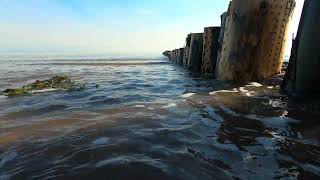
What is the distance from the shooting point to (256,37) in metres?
7.12

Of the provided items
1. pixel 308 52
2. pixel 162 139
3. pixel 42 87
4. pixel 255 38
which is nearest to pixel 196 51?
pixel 255 38

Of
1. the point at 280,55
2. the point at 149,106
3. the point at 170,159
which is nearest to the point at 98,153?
the point at 170,159

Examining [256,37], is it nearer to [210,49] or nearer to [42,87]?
[210,49]

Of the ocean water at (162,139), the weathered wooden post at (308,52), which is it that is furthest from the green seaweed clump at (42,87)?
the weathered wooden post at (308,52)

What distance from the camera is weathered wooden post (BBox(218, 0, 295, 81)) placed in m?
7.10

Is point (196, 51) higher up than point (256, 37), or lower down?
lower down

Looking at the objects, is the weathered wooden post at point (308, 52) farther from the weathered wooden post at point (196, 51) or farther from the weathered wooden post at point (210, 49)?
the weathered wooden post at point (196, 51)

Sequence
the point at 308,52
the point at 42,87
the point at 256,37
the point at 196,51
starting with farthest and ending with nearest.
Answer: the point at 196,51 < the point at 42,87 < the point at 256,37 < the point at 308,52

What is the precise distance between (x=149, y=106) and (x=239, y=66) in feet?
9.55

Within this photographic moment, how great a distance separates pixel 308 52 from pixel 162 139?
3139 mm

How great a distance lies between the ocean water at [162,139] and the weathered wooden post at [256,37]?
65.5 inches

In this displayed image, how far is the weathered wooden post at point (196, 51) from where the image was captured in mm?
12586

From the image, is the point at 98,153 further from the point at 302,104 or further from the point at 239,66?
the point at 239,66

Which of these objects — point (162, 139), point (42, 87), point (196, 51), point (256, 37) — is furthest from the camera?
point (196, 51)
